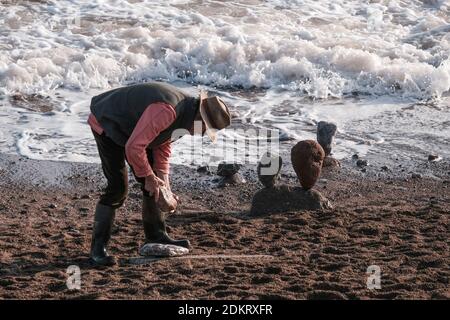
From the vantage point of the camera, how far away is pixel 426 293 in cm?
562

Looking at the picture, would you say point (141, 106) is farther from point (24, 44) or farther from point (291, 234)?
point (24, 44)

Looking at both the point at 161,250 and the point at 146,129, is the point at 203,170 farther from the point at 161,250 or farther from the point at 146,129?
the point at 146,129

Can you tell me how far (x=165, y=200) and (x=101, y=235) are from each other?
607mm

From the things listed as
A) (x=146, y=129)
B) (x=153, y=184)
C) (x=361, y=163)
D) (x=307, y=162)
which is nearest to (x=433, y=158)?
(x=361, y=163)

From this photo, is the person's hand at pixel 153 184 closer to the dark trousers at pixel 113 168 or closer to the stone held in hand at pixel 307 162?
the dark trousers at pixel 113 168

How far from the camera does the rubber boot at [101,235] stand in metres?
6.36

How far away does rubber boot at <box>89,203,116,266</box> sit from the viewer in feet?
20.9

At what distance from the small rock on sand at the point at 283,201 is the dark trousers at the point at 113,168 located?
5.08 feet

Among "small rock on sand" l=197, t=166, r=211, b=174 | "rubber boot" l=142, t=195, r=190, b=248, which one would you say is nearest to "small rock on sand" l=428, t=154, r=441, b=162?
"small rock on sand" l=197, t=166, r=211, b=174

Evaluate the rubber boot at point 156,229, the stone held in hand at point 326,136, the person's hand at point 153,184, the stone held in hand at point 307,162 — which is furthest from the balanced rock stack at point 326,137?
the person's hand at point 153,184

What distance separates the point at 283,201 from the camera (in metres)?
7.75

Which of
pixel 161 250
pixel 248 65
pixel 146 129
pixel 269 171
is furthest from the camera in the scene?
pixel 248 65

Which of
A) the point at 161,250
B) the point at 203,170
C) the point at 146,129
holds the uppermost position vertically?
the point at 146,129

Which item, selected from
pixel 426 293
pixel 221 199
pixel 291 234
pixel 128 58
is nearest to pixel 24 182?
pixel 221 199
